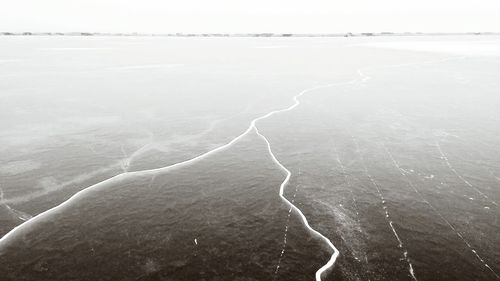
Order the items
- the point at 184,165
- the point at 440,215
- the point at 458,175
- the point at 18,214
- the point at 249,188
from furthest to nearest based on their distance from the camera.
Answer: the point at 184,165 < the point at 458,175 < the point at 249,188 < the point at 440,215 < the point at 18,214

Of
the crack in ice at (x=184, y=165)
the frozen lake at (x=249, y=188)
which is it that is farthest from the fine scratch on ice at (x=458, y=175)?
the crack in ice at (x=184, y=165)

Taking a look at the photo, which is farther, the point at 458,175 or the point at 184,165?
the point at 184,165

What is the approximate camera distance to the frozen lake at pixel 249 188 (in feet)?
21.7

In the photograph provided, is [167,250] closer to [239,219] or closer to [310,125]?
[239,219]

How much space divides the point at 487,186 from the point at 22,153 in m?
13.0

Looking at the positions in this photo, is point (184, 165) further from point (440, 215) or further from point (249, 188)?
point (440, 215)

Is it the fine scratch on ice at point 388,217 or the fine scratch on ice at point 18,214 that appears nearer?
the fine scratch on ice at point 388,217

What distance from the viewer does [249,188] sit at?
9.54 meters

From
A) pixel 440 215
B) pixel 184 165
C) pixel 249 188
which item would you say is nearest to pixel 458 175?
pixel 440 215

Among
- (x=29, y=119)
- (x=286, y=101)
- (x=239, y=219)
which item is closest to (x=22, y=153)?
(x=29, y=119)

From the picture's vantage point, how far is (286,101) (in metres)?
20.2

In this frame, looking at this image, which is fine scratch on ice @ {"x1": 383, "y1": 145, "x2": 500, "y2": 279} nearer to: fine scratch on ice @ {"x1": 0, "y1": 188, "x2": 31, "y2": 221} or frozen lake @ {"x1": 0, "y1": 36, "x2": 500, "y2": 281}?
frozen lake @ {"x1": 0, "y1": 36, "x2": 500, "y2": 281}

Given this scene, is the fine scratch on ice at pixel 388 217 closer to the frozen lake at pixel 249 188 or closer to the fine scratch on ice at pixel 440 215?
the frozen lake at pixel 249 188

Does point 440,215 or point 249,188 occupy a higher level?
point 440,215
